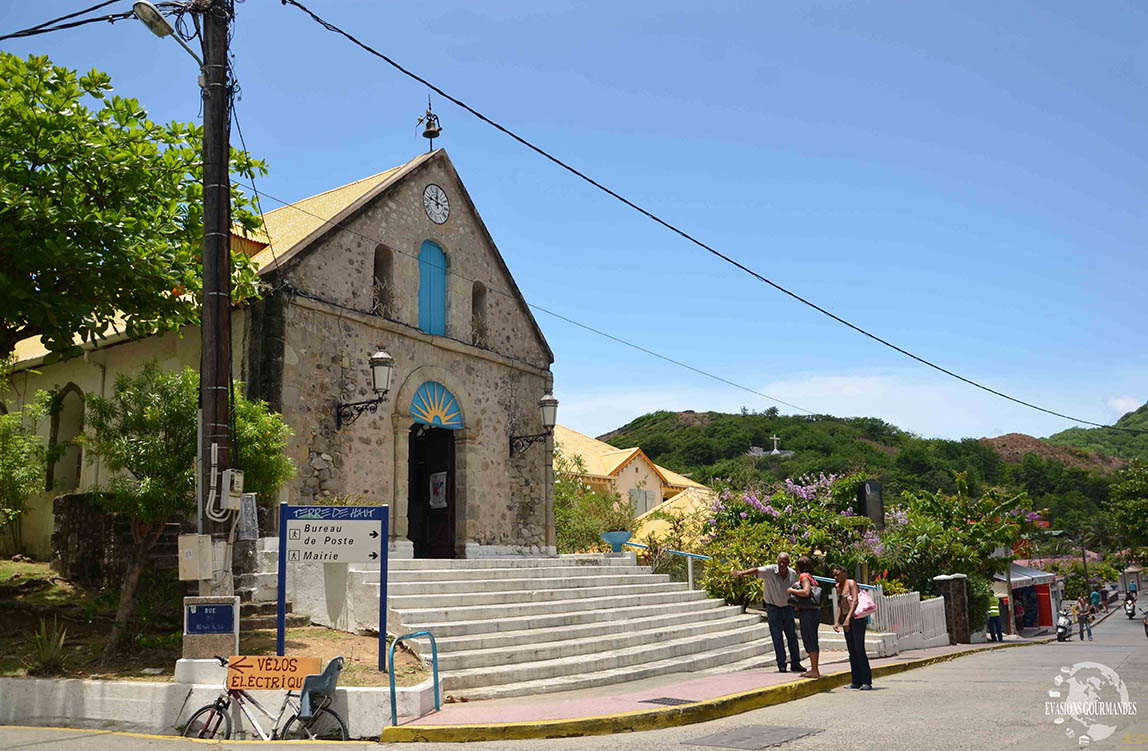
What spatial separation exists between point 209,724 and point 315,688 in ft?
3.50

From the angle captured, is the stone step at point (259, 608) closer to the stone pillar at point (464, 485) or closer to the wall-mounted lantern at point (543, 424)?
the stone pillar at point (464, 485)

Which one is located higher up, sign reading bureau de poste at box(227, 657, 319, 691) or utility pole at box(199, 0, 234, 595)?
utility pole at box(199, 0, 234, 595)

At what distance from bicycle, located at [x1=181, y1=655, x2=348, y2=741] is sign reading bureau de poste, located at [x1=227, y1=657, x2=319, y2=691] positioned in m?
0.08

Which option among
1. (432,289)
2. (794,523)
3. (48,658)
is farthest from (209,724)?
(794,523)

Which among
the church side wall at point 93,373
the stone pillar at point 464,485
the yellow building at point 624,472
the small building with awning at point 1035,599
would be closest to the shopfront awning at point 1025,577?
the small building with awning at point 1035,599

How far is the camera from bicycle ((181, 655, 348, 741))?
26.6 feet

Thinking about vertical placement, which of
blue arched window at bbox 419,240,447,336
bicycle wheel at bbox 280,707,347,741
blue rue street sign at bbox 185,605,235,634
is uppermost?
blue arched window at bbox 419,240,447,336

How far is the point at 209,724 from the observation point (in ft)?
26.9

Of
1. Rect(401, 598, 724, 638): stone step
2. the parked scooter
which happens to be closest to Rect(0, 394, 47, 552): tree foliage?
Rect(401, 598, 724, 638): stone step

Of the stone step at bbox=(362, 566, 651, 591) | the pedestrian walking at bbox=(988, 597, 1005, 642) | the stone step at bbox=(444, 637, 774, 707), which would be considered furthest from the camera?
the pedestrian walking at bbox=(988, 597, 1005, 642)

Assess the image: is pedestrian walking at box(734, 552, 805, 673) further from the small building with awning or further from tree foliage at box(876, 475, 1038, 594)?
the small building with awning

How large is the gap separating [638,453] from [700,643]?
29721 mm

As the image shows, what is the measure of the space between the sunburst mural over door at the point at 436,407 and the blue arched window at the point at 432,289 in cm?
114

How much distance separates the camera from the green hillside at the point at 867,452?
7456 cm
